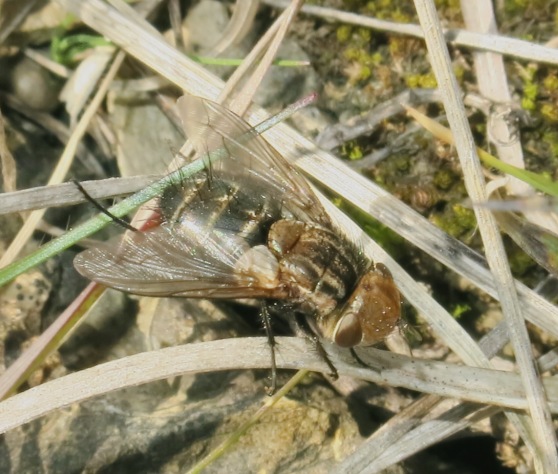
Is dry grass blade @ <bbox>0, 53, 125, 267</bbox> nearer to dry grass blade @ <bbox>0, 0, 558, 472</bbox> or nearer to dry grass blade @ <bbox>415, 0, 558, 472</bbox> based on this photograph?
dry grass blade @ <bbox>0, 0, 558, 472</bbox>

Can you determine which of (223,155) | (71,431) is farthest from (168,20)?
(71,431)

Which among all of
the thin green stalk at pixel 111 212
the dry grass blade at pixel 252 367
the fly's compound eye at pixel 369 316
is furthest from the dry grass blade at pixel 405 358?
the fly's compound eye at pixel 369 316

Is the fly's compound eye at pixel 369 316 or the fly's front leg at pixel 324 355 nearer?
the fly's compound eye at pixel 369 316

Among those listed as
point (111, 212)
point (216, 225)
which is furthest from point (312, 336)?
point (111, 212)

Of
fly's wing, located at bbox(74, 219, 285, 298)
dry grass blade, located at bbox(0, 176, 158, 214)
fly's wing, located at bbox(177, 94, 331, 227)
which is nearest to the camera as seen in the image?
fly's wing, located at bbox(74, 219, 285, 298)

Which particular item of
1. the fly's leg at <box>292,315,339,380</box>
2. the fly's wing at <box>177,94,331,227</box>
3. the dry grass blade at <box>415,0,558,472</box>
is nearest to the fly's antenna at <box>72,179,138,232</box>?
the fly's wing at <box>177,94,331,227</box>

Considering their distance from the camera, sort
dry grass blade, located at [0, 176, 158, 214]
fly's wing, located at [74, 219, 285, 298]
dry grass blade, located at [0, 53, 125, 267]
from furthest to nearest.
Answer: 1. dry grass blade, located at [0, 53, 125, 267]
2. dry grass blade, located at [0, 176, 158, 214]
3. fly's wing, located at [74, 219, 285, 298]

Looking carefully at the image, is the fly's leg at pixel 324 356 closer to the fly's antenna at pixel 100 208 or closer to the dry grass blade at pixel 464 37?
the fly's antenna at pixel 100 208
